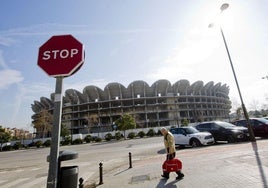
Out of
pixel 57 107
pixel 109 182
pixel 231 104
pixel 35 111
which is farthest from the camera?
pixel 231 104

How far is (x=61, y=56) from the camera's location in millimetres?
2596

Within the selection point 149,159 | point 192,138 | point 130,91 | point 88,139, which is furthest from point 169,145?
point 130,91

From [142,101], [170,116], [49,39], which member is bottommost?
[49,39]

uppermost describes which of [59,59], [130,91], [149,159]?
[130,91]

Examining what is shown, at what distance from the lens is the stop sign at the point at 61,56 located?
2.57m

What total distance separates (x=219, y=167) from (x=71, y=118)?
7375cm

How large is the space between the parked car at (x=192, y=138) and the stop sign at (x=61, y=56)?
49.1ft

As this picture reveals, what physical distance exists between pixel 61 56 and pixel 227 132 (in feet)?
53.5

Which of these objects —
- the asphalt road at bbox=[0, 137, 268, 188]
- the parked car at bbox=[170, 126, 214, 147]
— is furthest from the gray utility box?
the parked car at bbox=[170, 126, 214, 147]

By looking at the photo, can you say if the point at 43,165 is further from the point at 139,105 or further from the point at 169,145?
the point at 139,105

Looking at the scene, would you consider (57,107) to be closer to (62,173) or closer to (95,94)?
(62,173)

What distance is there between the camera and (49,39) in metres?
2.69

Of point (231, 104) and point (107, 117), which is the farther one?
point (231, 104)

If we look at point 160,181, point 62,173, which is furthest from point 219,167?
point 62,173
